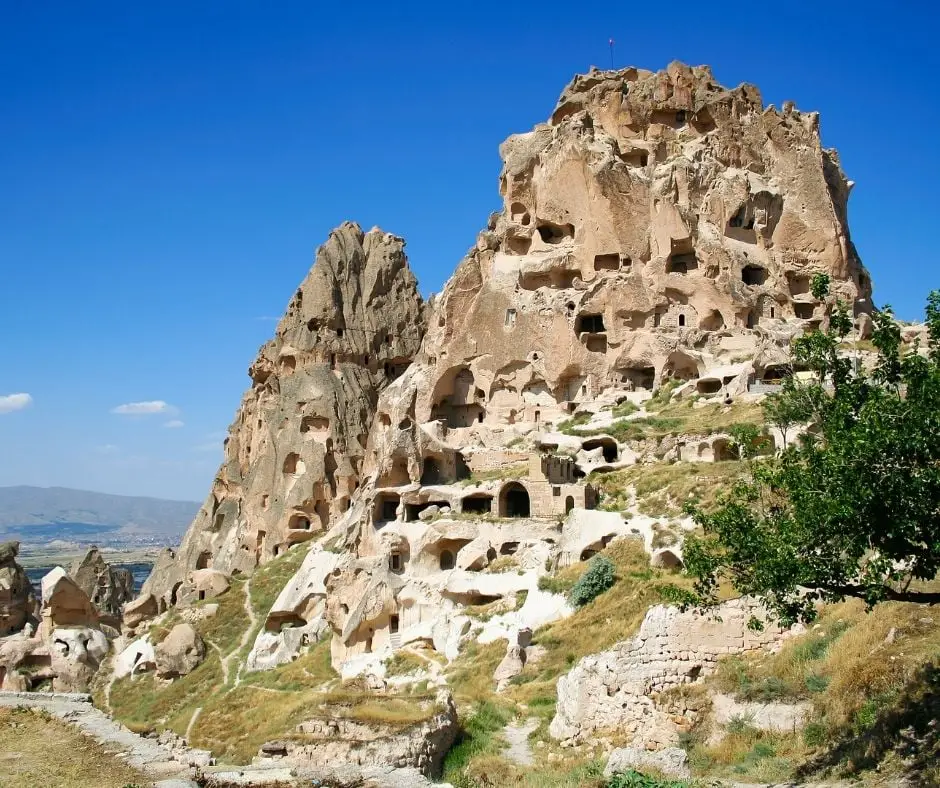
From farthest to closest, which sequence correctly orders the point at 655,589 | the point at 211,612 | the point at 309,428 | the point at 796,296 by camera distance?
the point at 309,428 → the point at 796,296 → the point at 211,612 → the point at 655,589

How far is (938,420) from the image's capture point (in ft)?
39.3

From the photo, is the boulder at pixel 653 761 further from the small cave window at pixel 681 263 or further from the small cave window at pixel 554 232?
the small cave window at pixel 554 232

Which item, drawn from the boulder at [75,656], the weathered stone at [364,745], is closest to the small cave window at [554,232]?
the boulder at [75,656]

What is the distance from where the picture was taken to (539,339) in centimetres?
5166

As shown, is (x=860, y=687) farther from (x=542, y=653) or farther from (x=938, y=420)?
(x=542, y=653)

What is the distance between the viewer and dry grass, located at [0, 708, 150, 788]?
14.1m

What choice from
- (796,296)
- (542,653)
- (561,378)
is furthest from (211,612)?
(796,296)

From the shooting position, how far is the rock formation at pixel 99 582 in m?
58.7

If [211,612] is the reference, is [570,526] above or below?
above

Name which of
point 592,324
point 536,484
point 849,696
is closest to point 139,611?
point 536,484

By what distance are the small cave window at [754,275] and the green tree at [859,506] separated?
38703 mm

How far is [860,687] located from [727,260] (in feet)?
128

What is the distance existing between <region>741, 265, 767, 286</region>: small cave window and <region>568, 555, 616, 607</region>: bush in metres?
28.5

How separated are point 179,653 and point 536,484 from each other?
18872 mm
